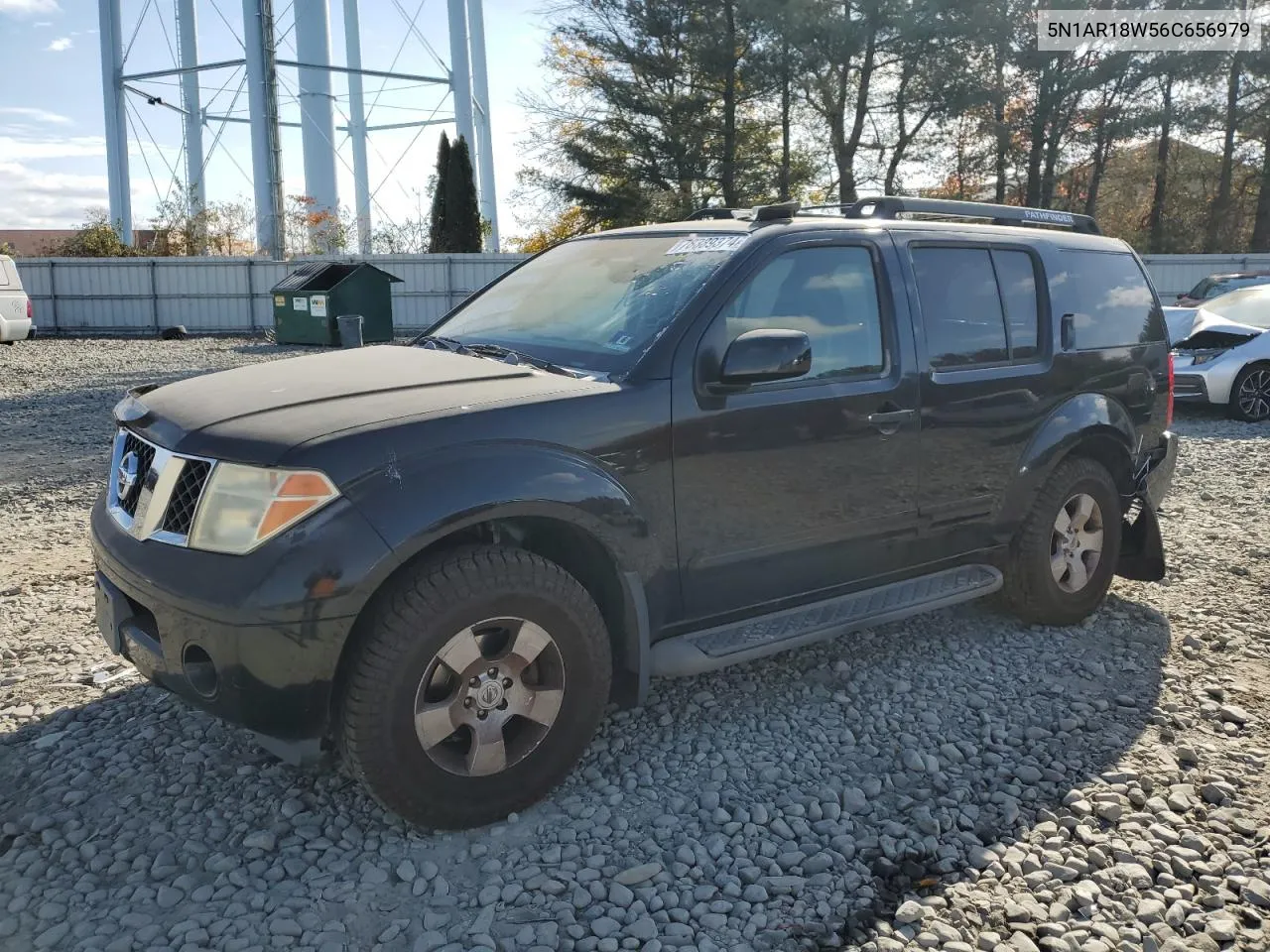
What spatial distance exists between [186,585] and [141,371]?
1495cm

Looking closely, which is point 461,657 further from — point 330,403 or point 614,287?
point 614,287

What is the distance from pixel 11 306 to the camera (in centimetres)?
1964

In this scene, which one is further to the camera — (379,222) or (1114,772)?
(379,222)

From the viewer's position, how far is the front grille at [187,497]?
2.94 metres

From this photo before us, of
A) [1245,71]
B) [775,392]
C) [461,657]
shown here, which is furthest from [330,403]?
[1245,71]

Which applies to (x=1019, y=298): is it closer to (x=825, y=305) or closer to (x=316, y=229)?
(x=825, y=305)

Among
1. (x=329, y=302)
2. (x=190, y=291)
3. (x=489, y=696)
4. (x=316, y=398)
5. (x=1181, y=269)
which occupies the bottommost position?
(x=489, y=696)

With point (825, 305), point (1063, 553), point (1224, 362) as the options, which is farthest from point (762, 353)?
point (1224, 362)

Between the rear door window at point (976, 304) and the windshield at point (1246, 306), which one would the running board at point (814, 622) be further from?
the windshield at point (1246, 306)

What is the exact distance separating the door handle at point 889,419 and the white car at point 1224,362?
8557 mm

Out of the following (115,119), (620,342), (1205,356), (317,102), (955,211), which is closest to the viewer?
(620,342)

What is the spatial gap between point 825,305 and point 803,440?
577mm

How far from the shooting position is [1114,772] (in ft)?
11.6

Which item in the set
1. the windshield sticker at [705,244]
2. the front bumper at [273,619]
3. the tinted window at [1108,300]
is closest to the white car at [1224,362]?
the tinted window at [1108,300]
